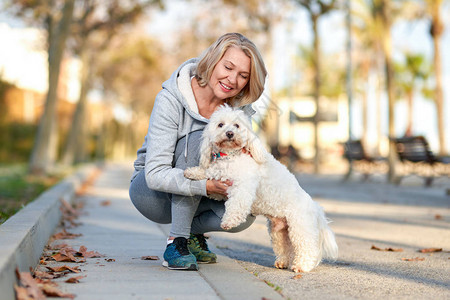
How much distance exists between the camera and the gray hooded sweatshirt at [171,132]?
13.1 ft

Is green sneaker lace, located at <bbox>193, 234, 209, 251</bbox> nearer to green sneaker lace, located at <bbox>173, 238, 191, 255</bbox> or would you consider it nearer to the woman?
the woman

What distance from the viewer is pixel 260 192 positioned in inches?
158

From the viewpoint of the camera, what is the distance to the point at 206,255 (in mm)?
4398

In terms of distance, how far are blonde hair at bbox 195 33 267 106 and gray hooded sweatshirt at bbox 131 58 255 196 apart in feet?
0.35

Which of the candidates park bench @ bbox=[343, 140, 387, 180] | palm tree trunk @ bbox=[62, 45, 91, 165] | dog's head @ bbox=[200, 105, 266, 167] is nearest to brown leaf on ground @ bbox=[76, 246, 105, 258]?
dog's head @ bbox=[200, 105, 266, 167]

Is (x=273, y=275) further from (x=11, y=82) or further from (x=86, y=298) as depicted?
(x=11, y=82)

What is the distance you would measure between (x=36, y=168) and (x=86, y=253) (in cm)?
1028

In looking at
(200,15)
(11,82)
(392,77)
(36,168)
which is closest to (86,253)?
(36,168)

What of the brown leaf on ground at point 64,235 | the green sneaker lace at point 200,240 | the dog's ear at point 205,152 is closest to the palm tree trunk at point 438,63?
the brown leaf on ground at point 64,235

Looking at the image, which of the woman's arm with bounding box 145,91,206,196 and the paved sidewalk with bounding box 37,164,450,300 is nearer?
the paved sidewalk with bounding box 37,164,450,300

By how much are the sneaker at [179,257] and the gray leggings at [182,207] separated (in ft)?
0.25

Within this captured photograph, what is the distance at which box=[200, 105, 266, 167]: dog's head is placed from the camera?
12.6ft

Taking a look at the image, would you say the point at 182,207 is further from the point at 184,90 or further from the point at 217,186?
the point at 184,90

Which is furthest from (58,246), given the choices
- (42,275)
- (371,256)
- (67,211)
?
(67,211)
